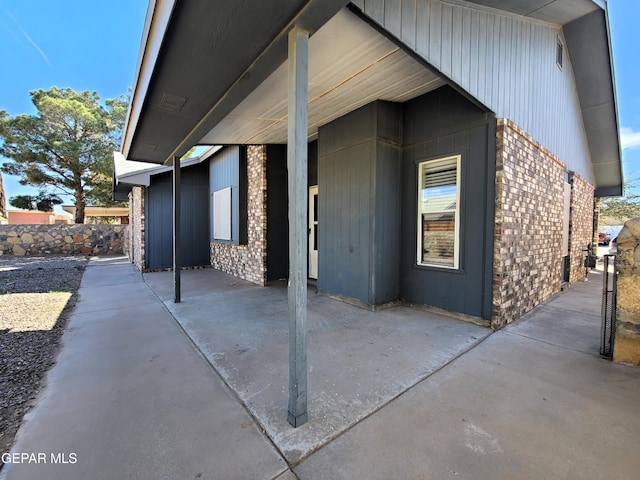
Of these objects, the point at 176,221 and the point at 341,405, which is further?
the point at 176,221

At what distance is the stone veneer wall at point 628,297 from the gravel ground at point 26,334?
4.84 meters

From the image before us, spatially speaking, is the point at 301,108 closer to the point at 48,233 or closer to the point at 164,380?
the point at 164,380

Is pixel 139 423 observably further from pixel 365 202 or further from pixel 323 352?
pixel 365 202

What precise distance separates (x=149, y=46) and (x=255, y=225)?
4.36 metres

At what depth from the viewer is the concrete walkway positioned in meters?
1.50

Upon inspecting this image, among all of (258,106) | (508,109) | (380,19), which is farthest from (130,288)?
(508,109)

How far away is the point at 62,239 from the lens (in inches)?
509

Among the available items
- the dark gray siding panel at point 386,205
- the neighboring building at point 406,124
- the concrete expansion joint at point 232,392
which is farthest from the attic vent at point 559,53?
the concrete expansion joint at point 232,392

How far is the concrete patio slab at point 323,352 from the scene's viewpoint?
6.24ft

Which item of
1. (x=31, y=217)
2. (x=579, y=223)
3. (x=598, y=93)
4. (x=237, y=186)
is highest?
(x=598, y=93)

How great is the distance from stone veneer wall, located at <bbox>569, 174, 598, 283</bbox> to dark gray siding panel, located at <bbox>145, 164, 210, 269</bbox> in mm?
9804

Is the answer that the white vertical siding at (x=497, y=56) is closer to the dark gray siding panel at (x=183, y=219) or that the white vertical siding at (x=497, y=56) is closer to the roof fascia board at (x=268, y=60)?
the roof fascia board at (x=268, y=60)

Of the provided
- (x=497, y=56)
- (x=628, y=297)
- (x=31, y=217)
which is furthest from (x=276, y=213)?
(x=31, y=217)

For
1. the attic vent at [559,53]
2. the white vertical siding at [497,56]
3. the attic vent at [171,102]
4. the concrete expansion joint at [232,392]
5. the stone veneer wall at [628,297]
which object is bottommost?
the concrete expansion joint at [232,392]
